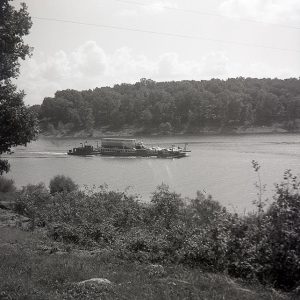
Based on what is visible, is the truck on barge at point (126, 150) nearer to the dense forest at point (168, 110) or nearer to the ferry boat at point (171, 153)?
the ferry boat at point (171, 153)

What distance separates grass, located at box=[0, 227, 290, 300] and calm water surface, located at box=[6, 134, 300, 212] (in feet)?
111

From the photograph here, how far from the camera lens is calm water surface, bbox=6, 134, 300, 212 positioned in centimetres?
5869

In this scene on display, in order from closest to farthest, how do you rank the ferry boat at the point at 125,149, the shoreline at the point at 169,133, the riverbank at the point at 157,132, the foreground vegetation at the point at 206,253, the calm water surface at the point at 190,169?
the foreground vegetation at the point at 206,253 < the calm water surface at the point at 190,169 < the ferry boat at the point at 125,149 < the shoreline at the point at 169,133 < the riverbank at the point at 157,132

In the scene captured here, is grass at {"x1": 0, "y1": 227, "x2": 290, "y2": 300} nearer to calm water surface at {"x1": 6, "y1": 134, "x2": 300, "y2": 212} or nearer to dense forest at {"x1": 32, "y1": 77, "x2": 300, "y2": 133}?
calm water surface at {"x1": 6, "y1": 134, "x2": 300, "y2": 212}

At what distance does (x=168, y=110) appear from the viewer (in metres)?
146

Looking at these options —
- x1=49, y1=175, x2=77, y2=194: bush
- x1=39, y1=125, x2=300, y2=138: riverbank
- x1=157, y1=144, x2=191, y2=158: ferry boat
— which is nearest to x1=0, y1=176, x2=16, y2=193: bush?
x1=49, y1=175, x2=77, y2=194: bush

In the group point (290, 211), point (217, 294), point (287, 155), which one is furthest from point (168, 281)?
point (287, 155)

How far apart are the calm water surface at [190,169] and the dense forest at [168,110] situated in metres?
28.7

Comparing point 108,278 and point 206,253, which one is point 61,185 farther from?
point 108,278

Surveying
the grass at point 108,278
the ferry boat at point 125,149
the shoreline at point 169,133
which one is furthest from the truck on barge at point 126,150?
A: the grass at point 108,278

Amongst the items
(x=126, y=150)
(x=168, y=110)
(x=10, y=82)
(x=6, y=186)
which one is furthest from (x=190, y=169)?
(x=168, y=110)

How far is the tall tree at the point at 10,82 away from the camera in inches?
804

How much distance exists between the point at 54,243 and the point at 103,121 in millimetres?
127420

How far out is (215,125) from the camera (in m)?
151
